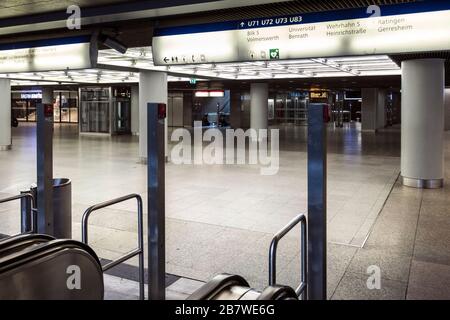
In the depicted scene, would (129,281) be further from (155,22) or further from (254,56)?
(155,22)

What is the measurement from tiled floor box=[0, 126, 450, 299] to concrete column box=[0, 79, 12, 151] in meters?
4.15

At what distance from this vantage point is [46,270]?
9.39ft

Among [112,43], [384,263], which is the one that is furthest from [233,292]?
[112,43]

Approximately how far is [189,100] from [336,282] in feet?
118

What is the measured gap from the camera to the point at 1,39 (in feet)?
29.6

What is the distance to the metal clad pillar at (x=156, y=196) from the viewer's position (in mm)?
3248

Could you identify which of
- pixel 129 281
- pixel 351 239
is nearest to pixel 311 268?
pixel 129 281

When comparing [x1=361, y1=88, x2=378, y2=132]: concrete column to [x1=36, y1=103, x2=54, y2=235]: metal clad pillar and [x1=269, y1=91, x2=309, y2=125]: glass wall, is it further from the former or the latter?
[x1=36, y1=103, x2=54, y2=235]: metal clad pillar

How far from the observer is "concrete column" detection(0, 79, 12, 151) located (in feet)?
55.7

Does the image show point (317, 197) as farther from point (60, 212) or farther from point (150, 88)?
point (150, 88)
